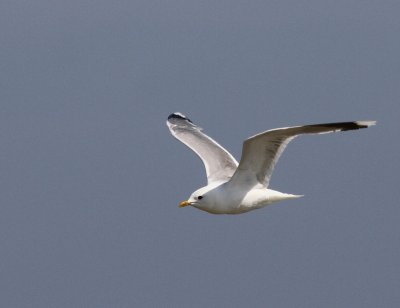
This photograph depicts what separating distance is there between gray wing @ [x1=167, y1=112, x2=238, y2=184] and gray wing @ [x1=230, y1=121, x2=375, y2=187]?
1.53 metres

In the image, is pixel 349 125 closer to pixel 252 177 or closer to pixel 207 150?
pixel 252 177

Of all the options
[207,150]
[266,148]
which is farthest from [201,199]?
[207,150]

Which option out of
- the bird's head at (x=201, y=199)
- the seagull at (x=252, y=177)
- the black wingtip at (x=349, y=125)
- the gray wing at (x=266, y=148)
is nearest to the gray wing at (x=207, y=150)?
the seagull at (x=252, y=177)

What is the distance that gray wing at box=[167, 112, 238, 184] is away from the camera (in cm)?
2361

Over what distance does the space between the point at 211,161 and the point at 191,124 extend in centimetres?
376

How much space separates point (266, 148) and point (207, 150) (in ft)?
14.3

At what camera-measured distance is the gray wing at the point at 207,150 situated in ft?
77.5

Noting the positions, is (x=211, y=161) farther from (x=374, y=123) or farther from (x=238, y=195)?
(x=374, y=123)

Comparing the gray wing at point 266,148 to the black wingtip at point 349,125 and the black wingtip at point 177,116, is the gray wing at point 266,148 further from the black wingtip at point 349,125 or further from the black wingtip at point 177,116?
the black wingtip at point 177,116

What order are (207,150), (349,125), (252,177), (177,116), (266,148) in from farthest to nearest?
(177,116)
(207,150)
(252,177)
(266,148)
(349,125)

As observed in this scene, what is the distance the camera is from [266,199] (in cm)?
2147

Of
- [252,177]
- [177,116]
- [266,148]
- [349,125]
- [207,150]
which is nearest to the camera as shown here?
[349,125]

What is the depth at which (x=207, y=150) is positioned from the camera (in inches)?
980

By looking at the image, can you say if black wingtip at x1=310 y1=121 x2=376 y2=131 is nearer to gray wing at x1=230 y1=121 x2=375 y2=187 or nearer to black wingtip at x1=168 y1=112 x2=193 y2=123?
gray wing at x1=230 y1=121 x2=375 y2=187
